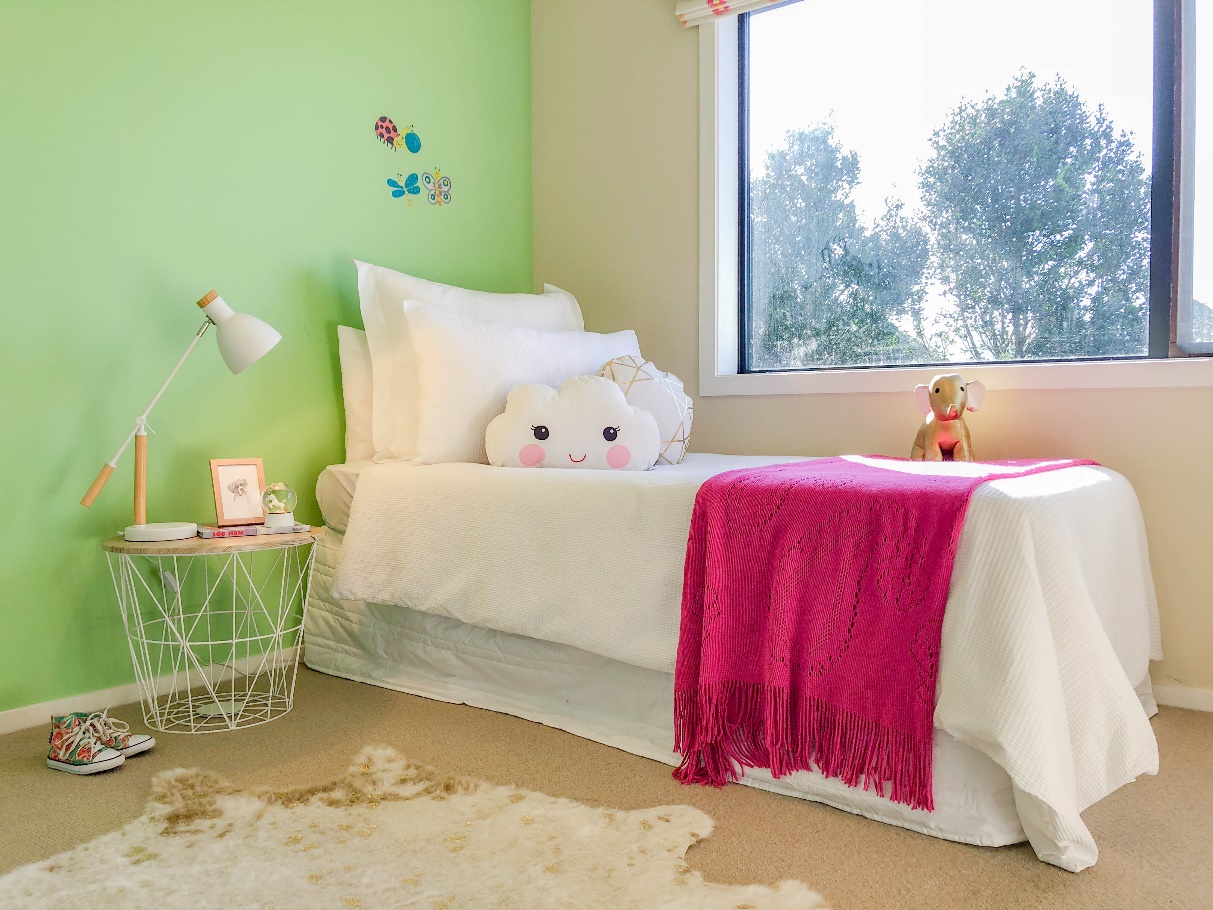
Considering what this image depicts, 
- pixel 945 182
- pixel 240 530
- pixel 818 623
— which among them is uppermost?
pixel 945 182

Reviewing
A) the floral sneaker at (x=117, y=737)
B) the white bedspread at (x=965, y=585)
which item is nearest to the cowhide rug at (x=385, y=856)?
the floral sneaker at (x=117, y=737)

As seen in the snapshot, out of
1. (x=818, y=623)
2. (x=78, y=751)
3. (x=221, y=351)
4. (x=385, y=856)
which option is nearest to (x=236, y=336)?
(x=221, y=351)

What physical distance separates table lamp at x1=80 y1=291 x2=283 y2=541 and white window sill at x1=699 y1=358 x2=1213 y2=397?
1.40 metres

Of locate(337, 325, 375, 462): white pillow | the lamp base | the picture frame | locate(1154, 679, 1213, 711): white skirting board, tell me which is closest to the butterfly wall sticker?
locate(337, 325, 375, 462): white pillow

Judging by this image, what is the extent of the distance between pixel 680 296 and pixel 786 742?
5.72 feet

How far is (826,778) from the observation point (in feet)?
5.27

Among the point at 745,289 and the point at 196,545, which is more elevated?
the point at 745,289

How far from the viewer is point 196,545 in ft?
6.32

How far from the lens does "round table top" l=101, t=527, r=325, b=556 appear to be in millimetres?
1910

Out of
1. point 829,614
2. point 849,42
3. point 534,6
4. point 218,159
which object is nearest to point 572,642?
point 829,614

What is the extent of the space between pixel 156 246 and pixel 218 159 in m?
0.30

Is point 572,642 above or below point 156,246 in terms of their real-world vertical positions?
below

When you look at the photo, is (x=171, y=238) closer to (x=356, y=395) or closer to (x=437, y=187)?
(x=356, y=395)

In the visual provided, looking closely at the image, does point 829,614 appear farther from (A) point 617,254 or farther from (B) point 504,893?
(A) point 617,254
